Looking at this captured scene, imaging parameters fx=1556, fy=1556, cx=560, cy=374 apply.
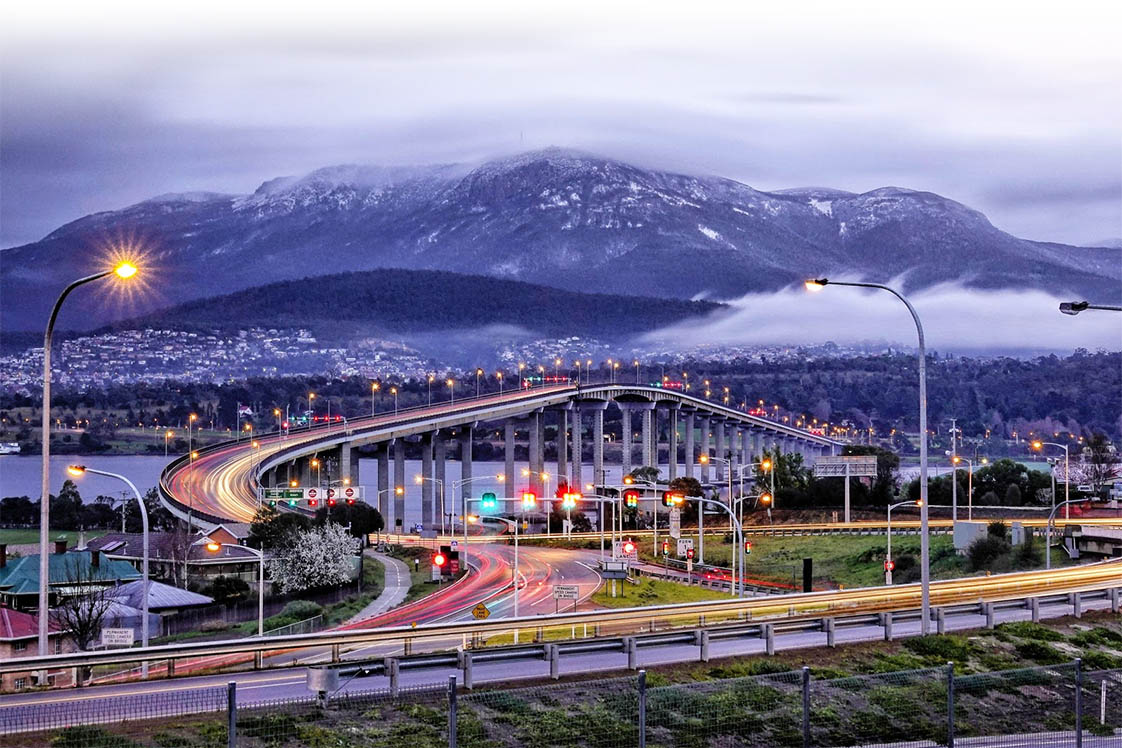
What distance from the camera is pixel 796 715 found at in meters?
29.5

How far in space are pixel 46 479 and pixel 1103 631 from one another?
30.9 metres

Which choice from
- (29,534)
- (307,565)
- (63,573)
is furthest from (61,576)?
(29,534)

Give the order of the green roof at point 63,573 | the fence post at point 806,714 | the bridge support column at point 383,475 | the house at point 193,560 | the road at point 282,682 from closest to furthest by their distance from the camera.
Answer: the fence post at point 806,714, the road at point 282,682, the green roof at point 63,573, the house at point 193,560, the bridge support column at point 383,475

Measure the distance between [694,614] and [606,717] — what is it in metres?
13.7

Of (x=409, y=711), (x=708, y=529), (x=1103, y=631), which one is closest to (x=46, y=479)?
(x=409, y=711)

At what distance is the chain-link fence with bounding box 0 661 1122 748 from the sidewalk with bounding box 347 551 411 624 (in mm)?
46446

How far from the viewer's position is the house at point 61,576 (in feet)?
263

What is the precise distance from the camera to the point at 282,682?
105 feet

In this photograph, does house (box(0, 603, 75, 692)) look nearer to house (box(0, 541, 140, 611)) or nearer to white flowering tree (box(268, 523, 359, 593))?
house (box(0, 541, 140, 611))

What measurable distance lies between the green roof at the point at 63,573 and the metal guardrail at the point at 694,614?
1651 inches

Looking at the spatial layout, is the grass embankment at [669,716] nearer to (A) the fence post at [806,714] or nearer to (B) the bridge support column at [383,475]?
(A) the fence post at [806,714]

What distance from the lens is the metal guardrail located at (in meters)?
31.0

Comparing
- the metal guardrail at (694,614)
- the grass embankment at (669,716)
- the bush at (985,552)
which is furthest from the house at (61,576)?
the grass embankment at (669,716)

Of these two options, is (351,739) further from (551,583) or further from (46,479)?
(551,583)
